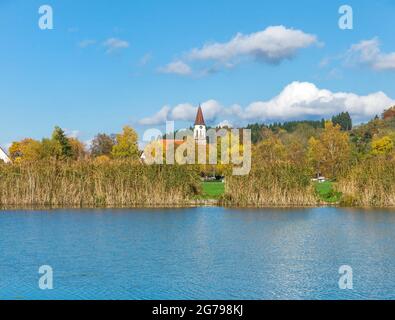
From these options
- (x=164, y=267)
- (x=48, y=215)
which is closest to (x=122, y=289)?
(x=164, y=267)

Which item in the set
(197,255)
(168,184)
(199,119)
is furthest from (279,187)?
(199,119)

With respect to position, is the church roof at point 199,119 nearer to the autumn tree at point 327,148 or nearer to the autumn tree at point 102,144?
the autumn tree at point 102,144

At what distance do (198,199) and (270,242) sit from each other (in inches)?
575

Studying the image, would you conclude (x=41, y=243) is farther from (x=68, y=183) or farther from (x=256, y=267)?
(x=68, y=183)

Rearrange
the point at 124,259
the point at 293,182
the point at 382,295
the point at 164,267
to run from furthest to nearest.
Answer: the point at 293,182, the point at 124,259, the point at 164,267, the point at 382,295

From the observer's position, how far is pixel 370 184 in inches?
1282

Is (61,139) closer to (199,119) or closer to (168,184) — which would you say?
(168,184)

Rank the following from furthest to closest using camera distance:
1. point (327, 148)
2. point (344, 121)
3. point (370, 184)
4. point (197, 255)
A: point (344, 121) < point (327, 148) < point (370, 184) < point (197, 255)

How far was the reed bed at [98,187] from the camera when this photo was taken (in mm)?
33531

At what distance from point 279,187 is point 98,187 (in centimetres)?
1054

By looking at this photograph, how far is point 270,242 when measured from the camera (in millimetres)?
20562

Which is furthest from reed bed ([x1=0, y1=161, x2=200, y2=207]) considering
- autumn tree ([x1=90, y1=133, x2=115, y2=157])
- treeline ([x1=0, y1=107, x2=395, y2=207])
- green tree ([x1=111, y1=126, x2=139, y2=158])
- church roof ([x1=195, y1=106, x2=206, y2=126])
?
church roof ([x1=195, y1=106, x2=206, y2=126])

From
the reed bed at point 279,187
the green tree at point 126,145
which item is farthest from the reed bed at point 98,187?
the green tree at point 126,145

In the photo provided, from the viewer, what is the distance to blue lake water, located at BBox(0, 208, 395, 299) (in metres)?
13.8
